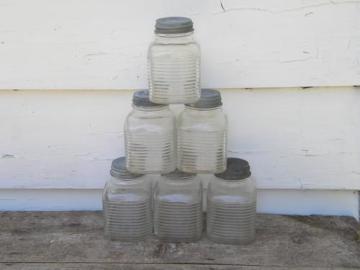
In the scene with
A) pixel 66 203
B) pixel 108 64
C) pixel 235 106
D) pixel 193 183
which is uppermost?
pixel 108 64

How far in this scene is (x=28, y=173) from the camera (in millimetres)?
1531

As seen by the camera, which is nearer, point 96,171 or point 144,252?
point 144,252

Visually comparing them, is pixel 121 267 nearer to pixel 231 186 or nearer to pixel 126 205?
pixel 126 205

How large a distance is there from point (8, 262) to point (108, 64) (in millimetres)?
517

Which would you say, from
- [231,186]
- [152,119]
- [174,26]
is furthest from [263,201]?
[174,26]

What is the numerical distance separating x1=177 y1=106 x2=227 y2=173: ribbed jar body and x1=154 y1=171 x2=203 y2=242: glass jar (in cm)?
4

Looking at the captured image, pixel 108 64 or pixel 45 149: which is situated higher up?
pixel 108 64

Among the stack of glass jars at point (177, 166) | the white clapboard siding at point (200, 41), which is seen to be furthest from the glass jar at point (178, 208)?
the white clapboard siding at point (200, 41)

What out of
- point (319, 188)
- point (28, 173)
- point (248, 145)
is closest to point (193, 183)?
point (248, 145)

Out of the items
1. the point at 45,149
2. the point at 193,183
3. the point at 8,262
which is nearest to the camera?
the point at 8,262

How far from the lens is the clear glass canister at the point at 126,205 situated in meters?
1.37

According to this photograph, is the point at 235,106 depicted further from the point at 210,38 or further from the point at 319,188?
the point at 319,188

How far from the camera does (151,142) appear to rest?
135cm

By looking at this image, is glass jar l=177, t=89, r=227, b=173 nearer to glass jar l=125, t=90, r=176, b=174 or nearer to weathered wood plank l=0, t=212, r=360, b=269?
glass jar l=125, t=90, r=176, b=174
